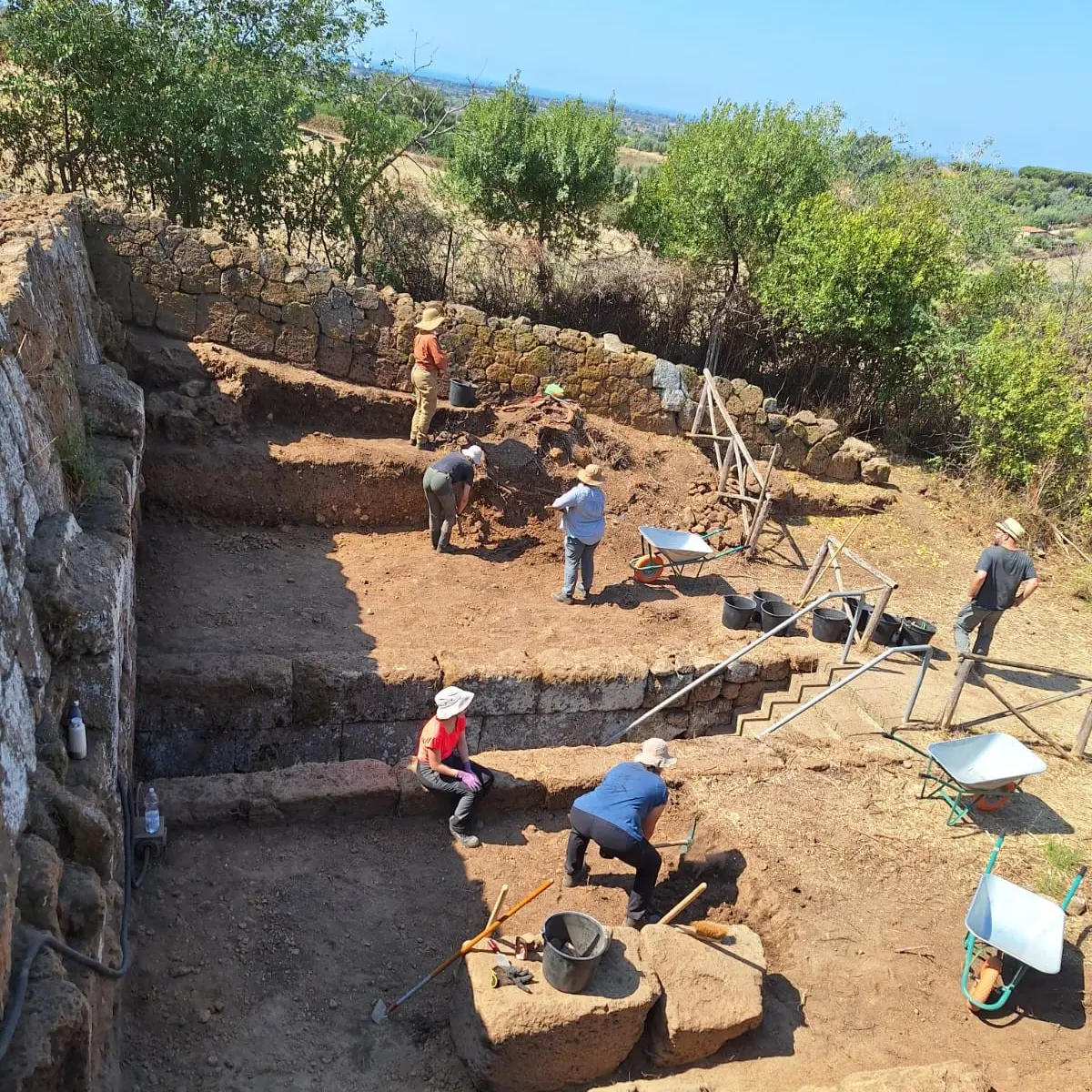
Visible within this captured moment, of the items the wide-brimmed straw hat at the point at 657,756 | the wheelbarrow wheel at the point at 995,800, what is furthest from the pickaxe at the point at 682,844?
the wheelbarrow wheel at the point at 995,800

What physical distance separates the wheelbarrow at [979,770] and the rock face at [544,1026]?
3.12 metres

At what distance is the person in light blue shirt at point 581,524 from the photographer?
30.2 feet

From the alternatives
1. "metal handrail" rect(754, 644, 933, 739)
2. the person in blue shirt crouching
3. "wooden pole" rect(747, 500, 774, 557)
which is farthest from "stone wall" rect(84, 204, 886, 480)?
the person in blue shirt crouching

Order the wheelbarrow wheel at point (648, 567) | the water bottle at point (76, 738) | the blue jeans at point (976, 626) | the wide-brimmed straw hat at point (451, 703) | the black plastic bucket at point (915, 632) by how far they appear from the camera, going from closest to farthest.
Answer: the water bottle at point (76, 738)
the wide-brimmed straw hat at point (451, 703)
the blue jeans at point (976, 626)
the black plastic bucket at point (915, 632)
the wheelbarrow wheel at point (648, 567)

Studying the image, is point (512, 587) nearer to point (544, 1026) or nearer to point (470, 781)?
point (470, 781)

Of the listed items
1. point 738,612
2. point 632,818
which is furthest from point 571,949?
point 738,612

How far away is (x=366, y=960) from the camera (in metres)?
5.15

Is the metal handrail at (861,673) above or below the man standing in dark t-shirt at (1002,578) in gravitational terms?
below

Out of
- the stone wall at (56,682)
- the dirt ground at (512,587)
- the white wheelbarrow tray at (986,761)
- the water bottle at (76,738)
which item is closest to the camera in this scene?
the stone wall at (56,682)

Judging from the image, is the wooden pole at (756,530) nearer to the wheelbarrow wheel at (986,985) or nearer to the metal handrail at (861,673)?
the metal handrail at (861,673)

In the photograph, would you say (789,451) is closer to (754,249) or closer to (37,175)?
(754,249)

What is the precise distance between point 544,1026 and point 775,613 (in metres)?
5.70

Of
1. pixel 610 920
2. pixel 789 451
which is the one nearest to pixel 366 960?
pixel 610 920

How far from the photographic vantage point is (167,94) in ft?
36.4
